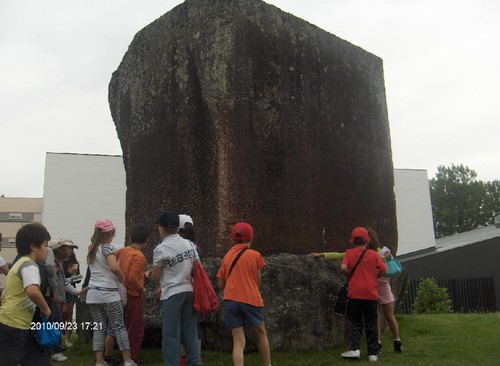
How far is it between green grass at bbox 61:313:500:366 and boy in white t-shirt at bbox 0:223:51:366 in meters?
1.57

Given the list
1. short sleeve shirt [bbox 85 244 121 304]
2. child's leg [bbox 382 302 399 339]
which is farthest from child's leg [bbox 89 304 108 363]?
child's leg [bbox 382 302 399 339]

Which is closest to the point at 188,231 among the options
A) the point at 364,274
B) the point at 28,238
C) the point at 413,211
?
the point at 28,238

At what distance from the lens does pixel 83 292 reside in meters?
6.41

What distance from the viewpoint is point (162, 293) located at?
4.59 m

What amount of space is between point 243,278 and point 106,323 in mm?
1524

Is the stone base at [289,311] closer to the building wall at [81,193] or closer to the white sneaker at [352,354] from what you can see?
the white sneaker at [352,354]

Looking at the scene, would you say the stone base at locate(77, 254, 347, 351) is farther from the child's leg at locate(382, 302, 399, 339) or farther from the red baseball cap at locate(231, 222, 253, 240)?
the red baseball cap at locate(231, 222, 253, 240)

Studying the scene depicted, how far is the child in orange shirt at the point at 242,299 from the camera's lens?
183 inches

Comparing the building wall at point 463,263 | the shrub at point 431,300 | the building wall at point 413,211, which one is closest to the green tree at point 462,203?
the building wall at point 413,211

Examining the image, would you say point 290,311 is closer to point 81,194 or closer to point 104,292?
point 104,292

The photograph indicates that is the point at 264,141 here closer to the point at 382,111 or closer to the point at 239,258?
the point at 239,258

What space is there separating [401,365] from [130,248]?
2.89m

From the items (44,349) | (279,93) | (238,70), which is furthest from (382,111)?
(44,349)

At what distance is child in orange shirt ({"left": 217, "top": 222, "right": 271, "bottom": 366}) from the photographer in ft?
15.3
